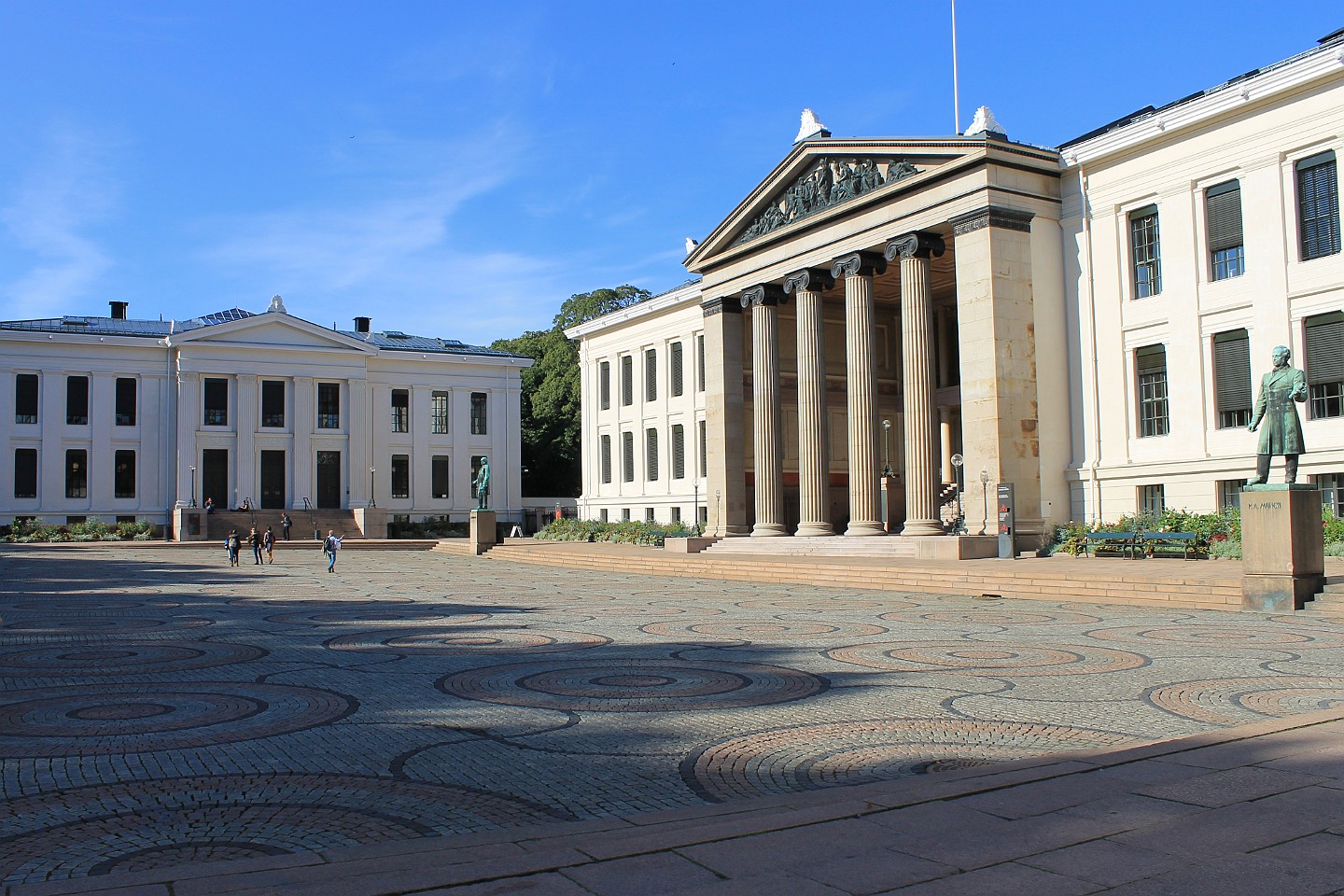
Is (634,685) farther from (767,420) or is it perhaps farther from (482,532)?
(482,532)

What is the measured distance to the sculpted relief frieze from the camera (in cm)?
3409

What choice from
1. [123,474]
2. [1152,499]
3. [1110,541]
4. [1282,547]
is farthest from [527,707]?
[123,474]

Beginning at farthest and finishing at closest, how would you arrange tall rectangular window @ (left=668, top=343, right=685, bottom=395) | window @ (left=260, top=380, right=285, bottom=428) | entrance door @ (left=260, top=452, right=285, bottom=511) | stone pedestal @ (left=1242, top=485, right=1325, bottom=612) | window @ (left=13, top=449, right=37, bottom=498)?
1. window @ (left=260, top=380, right=285, bottom=428)
2. entrance door @ (left=260, top=452, right=285, bottom=511)
3. window @ (left=13, top=449, right=37, bottom=498)
4. tall rectangular window @ (left=668, top=343, right=685, bottom=395)
5. stone pedestal @ (left=1242, top=485, right=1325, bottom=612)

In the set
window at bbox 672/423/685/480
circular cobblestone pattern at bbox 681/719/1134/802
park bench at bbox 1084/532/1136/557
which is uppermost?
window at bbox 672/423/685/480

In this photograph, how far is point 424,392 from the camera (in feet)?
227

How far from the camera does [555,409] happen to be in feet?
251

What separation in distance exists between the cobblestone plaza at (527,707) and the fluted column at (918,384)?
46.5ft

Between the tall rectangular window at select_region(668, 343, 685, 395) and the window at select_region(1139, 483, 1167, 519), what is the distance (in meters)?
27.0

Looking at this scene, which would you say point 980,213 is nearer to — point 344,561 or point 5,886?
point 344,561

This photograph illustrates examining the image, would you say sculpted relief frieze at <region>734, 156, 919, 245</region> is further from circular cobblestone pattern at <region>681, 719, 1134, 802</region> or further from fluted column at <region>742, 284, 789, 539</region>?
circular cobblestone pattern at <region>681, 719, 1134, 802</region>

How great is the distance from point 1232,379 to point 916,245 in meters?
9.57

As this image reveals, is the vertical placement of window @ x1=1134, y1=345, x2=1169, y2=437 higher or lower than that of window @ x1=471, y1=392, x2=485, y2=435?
lower

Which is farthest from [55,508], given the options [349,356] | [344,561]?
[344,561]

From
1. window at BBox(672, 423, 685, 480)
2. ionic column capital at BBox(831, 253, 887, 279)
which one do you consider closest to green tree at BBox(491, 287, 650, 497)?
window at BBox(672, 423, 685, 480)
